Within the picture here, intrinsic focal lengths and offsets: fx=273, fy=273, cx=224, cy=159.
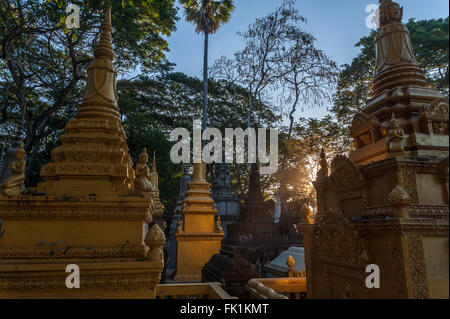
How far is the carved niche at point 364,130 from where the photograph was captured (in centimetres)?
404

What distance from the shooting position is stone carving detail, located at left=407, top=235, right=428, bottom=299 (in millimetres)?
2641

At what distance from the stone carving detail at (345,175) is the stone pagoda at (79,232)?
2.67 metres

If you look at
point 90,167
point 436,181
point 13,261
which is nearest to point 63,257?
point 13,261

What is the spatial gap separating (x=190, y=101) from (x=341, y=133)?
1726cm

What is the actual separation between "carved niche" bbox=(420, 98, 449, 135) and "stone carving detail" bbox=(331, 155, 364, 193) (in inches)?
39.6

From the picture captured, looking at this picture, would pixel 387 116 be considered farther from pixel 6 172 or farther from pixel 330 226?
pixel 6 172

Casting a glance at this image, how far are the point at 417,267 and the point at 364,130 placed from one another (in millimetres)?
2145

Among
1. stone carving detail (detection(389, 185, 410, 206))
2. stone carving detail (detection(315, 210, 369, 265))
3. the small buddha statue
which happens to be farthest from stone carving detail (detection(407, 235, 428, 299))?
the small buddha statue

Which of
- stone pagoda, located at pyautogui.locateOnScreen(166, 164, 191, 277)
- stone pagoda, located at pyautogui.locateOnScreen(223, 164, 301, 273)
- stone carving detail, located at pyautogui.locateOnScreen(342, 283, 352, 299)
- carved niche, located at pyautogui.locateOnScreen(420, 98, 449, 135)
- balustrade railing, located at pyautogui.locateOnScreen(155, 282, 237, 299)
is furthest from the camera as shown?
stone pagoda, located at pyautogui.locateOnScreen(166, 164, 191, 277)

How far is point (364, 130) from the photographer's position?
420 cm

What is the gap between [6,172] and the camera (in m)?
11.5

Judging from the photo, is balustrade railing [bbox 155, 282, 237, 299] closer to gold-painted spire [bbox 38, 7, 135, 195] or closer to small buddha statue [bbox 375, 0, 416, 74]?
gold-painted spire [bbox 38, 7, 135, 195]

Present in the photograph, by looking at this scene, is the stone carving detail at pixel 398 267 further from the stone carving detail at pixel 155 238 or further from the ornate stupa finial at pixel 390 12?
the ornate stupa finial at pixel 390 12

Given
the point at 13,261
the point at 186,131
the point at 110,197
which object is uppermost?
the point at 186,131
